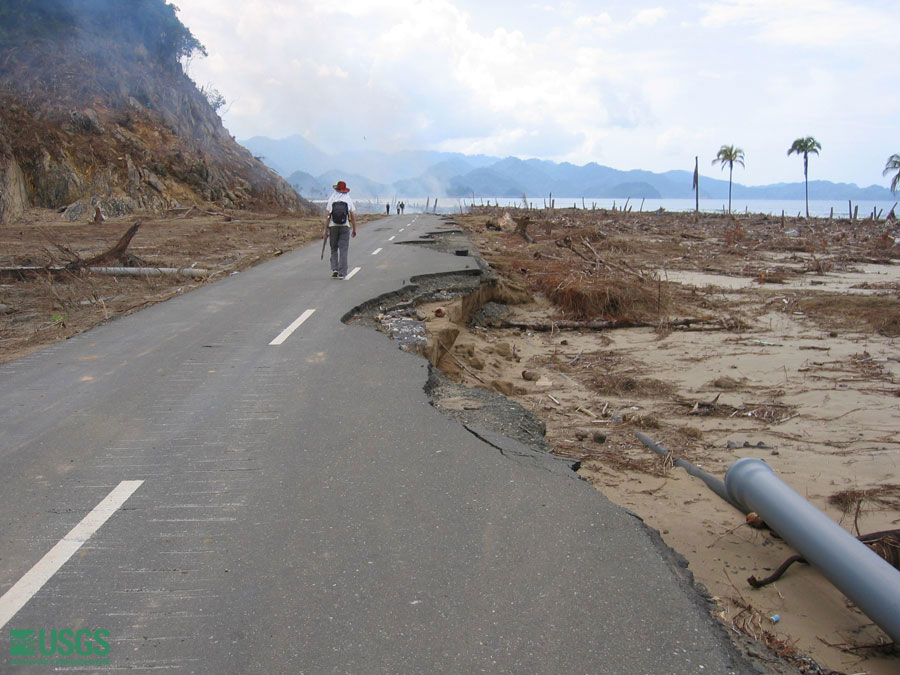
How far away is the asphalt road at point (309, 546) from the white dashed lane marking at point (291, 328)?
5.51ft

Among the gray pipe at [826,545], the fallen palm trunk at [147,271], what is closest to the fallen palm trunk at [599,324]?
the fallen palm trunk at [147,271]

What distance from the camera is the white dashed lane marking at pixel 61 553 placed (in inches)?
111

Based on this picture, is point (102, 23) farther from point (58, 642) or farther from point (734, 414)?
point (58, 642)

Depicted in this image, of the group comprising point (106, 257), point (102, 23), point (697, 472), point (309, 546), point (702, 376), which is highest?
point (102, 23)

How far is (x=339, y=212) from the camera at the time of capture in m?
12.2

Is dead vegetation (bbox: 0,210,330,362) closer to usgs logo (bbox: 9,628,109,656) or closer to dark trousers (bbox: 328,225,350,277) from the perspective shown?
dark trousers (bbox: 328,225,350,277)

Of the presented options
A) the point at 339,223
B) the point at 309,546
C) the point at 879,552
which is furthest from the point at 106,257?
the point at 879,552

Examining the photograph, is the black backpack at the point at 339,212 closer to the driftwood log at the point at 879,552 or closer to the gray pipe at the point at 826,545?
the gray pipe at the point at 826,545

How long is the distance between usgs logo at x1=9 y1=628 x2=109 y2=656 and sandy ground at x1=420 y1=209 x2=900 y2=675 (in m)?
2.75

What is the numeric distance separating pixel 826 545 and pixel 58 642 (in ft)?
11.6

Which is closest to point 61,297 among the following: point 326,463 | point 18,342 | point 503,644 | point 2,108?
point 18,342

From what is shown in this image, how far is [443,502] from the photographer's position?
3717 mm

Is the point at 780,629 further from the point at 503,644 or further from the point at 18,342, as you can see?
the point at 18,342

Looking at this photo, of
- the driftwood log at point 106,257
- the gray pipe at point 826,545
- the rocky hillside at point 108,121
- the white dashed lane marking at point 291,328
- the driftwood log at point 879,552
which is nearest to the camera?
the gray pipe at point 826,545
